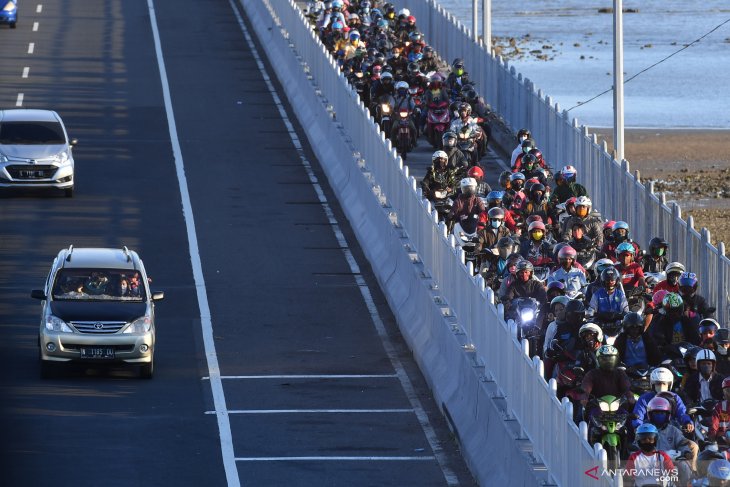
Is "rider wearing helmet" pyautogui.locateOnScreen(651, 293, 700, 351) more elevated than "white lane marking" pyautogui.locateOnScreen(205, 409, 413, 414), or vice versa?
"rider wearing helmet" pyautogui.locateOnScreen(651, 293, 700, 351)

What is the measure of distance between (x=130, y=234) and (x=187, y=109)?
48.9 feet

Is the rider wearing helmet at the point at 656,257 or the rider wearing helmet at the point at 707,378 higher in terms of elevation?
the rider wearing helmet at the point at 707,378

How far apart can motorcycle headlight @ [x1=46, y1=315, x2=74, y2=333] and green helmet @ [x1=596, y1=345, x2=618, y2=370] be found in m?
8.07

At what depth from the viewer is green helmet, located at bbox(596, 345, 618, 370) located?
19047 mm

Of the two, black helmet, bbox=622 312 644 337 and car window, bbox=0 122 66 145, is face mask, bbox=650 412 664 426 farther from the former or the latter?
car window, bbox=0 122 66 145

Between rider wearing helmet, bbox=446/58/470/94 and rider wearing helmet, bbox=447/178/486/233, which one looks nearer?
rider wearing helmet, bbox=447/178/486/233

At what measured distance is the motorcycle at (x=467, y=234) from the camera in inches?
1113

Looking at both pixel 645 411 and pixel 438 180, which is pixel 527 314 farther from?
pixel 438 180

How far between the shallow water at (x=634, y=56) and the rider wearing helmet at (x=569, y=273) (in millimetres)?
40842

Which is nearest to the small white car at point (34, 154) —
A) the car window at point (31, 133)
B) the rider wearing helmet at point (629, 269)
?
the car window at point (31, 133)

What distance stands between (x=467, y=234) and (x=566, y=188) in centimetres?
219

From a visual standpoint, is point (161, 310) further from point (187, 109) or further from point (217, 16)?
point (217, 16)

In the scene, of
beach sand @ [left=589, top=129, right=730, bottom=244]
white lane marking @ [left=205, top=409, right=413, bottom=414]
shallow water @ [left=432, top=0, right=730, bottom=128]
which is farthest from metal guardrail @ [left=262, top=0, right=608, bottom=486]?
shallow water @ [left=432, top=0, right=730, bottom=128]

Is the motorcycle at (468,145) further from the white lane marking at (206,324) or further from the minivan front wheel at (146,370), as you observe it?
the minivan front wheel at (146,370)
